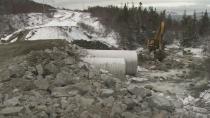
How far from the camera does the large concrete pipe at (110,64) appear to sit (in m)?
17.8

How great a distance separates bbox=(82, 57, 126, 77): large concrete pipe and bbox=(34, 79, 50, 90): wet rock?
4.31 m

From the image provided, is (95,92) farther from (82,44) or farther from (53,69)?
(82,44)

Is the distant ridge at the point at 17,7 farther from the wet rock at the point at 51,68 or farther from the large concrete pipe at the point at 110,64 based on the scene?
the wet rock at the point at 51,68

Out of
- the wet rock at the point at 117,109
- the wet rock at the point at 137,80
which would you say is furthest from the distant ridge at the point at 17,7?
the wet rock at the point at 117,109

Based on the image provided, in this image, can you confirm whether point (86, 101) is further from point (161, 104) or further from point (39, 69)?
point (39, 69)

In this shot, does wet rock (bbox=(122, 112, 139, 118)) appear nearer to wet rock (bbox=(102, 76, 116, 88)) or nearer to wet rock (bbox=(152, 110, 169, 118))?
wet rock (bbox=(152, 110, 169, 118))

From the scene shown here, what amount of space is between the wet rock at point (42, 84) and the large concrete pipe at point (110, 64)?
14.2 feet

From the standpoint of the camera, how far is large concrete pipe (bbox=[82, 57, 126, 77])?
17819 mm

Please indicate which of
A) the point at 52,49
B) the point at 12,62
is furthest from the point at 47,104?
the point at 52,49

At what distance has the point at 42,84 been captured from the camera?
43.9 ft

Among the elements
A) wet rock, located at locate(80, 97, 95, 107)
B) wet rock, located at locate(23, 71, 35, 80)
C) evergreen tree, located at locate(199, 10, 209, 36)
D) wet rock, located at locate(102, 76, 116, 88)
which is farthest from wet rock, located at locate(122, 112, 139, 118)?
evergreen tree, located at locate(199, 10, 209, 36)

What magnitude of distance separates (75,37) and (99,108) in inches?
905

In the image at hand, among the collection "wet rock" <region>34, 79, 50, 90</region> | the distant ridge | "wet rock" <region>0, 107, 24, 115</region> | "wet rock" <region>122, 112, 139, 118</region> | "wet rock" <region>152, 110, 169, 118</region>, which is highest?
the distant ridge

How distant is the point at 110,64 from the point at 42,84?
209 inches
